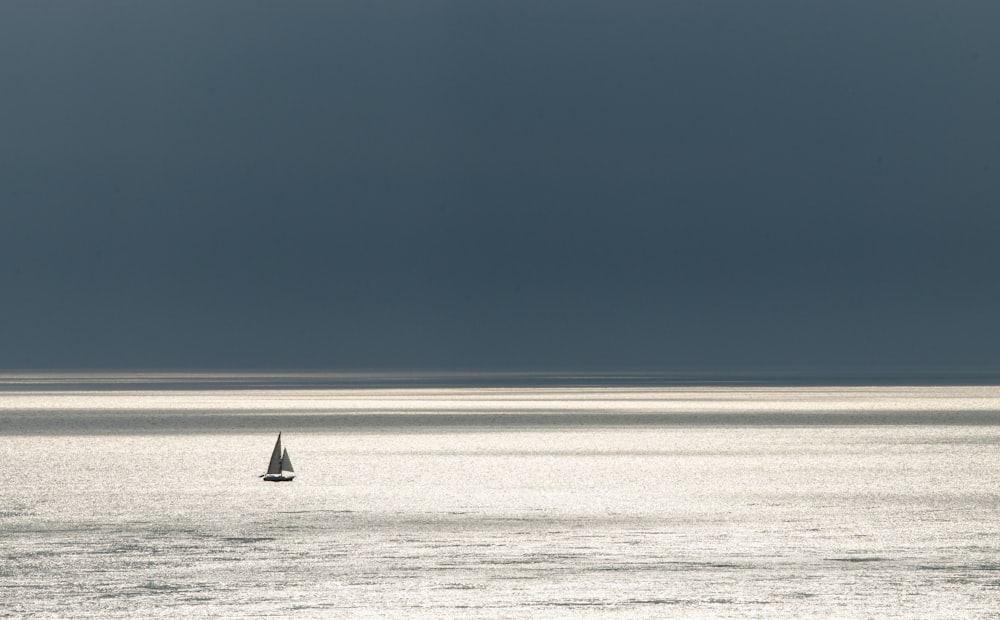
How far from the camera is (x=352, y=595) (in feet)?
88.8

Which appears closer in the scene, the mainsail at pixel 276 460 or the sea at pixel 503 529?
the sea at pixel 503 529

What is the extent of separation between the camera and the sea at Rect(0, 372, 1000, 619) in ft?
86.7

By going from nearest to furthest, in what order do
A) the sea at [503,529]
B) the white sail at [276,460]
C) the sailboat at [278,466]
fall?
the sea at [503,529] < the sailboat at [278,466] < the white sail at [276,460]

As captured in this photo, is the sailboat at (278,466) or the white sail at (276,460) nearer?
the sailboat at (278,466)

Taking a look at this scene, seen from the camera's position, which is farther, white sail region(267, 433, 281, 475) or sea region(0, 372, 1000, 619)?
white sail region(267, 433, 281, 475)

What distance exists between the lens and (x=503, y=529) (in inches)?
1454

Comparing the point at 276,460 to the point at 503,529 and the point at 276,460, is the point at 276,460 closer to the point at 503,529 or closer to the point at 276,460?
the point at 276,460

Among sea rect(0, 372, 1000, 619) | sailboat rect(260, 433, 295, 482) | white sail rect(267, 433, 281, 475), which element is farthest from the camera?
white sail rect(267, 433, 281, 475)

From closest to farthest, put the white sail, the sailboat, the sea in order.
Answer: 1. the sea
2. the sailboat
3. the white sail

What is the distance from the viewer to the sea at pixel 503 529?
26.4m

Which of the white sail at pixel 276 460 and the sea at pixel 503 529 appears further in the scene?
the white sail at pixel 276 460

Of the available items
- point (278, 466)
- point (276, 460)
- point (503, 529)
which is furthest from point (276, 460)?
point (503, 529)

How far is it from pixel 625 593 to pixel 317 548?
847cm

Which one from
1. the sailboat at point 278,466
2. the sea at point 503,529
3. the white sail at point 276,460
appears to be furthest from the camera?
the white sail at point 276,460
